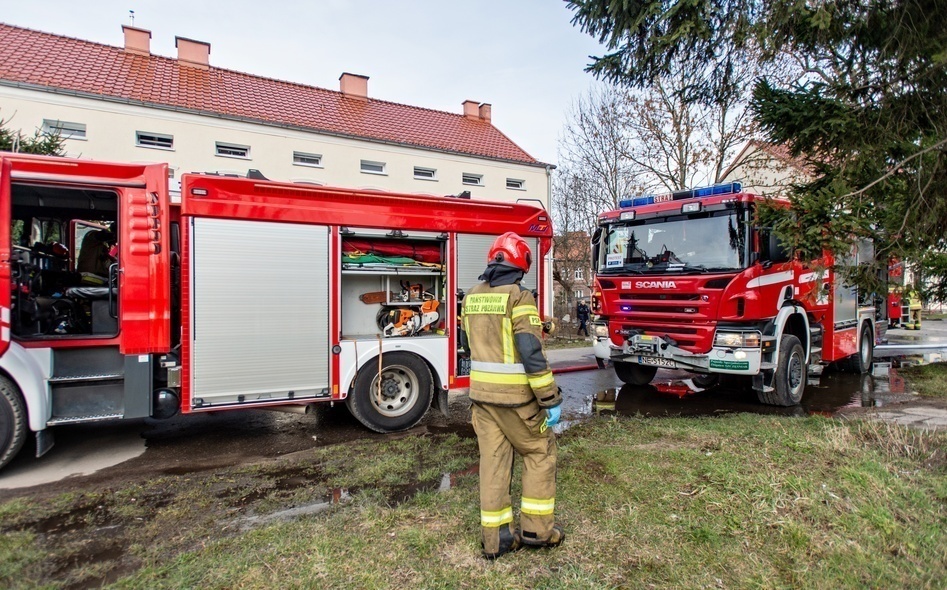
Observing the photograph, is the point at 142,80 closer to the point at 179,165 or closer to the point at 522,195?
the point at 179,165

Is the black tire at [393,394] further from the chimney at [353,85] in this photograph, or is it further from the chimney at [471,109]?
the chimney at [471,109]

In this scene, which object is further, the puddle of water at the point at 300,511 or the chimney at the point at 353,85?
the chimney at the point at 353,85

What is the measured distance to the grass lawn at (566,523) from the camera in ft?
9.13

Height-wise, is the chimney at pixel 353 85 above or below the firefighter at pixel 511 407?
above

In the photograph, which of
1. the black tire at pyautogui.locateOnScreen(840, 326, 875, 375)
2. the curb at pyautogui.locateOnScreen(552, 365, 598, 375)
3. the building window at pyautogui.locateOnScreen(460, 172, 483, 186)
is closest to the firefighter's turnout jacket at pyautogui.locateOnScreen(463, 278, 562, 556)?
the curb at pyautogui.locateOnScreen(552, 365, 598, 375)

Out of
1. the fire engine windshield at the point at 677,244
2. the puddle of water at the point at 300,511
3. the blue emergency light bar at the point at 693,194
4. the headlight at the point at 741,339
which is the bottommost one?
the puddle of water at the point at 300,511

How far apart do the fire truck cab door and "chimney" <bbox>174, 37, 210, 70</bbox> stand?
14.9 metres

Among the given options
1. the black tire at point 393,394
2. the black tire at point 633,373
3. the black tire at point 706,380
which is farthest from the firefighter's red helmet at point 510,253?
the black tire at point 706,380

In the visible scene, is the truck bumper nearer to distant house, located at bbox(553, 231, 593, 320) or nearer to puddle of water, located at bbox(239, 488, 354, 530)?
puddle of water, located at bbox(239, 488, 354, 530)

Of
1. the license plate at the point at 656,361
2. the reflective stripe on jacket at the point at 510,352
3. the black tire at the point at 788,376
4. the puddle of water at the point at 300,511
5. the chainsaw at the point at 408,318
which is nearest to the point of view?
the reflective stripe on jacket at the point at 510,352

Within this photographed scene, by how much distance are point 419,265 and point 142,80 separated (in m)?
13.3

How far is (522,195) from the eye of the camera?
20172 millimetres

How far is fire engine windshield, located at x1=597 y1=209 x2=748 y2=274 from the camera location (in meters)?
6.78

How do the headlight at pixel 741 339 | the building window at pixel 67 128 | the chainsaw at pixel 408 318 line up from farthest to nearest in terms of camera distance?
the building window at pixel 67 128, the headlight at pixel 741 339, the chainsaw at pixel 408 318
